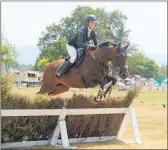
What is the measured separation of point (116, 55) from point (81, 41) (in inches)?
28.5

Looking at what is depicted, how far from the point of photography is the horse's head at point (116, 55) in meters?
7.24

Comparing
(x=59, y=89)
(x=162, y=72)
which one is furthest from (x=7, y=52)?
(x=162, y=72)

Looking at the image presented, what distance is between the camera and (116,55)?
7531 mm

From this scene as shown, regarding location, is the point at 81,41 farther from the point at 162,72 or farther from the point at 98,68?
the point at 162,72

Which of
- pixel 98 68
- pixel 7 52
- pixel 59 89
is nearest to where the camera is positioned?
pixel 98 68

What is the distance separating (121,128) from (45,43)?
29.9 metres

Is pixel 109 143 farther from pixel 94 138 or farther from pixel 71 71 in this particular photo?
pixel 71 71

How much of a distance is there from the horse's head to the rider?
216 mm

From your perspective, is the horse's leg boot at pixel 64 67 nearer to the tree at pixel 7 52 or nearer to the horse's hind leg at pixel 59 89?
the horse's hind leg at pixel 59 89

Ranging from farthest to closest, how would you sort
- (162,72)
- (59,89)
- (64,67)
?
(162,72)
(59,89)
(64,67)

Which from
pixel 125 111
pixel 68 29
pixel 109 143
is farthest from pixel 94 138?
pixel 68 29

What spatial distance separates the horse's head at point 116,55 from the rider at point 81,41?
0.71 ft

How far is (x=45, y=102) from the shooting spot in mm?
6629

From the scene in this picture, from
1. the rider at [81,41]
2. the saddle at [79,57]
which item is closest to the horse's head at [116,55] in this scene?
the rider at [81,41]
